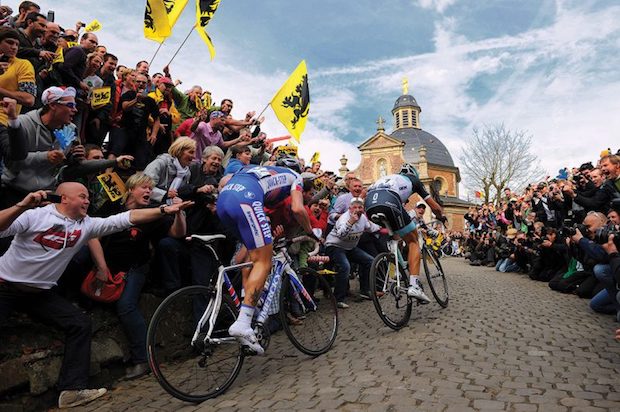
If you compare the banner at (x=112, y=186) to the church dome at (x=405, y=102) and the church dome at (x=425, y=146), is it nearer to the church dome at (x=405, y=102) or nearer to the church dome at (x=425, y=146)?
the church dome at (x=425, y=146)

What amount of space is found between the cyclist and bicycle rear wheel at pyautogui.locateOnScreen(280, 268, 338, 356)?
1209mm

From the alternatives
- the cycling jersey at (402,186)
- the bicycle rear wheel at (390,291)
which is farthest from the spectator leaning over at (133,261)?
the cycling jersey at (402,186)

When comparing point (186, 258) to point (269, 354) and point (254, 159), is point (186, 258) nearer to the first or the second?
point (269, 354)

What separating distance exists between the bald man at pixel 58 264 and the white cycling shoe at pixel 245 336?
1123 millimetres

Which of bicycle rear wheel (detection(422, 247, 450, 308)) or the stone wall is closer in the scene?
the stone wall

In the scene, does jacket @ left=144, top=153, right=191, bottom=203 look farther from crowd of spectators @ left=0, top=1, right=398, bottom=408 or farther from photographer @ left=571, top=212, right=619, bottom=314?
photographer @ left=571, top=212, right=619, bottom=314

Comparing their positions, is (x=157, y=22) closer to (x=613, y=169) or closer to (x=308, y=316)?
(x=308, y=316)

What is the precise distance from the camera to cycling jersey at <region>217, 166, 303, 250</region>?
3.62 metres

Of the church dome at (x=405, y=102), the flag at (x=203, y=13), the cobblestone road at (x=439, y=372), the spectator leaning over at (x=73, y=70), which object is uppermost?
the church dome at (x=405, y=102)

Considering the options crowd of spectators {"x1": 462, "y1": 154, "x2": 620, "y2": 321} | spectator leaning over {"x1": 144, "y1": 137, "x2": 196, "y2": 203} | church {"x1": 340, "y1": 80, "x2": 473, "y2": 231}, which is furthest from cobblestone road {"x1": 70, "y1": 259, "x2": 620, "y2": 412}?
church {"x1": 340, "y1": 80, "x2": 473, "y2": 231}

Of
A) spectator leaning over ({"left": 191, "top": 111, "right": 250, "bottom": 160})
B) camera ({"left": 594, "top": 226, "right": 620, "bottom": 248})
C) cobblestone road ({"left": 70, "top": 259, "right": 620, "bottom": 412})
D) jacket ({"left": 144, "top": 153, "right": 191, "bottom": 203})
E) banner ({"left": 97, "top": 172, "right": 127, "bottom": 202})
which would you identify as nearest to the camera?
cobblestone road ({"left": 70, "top": 259, "right": 620, "bottom": 412})

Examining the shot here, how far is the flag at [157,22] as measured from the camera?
24.7 feet

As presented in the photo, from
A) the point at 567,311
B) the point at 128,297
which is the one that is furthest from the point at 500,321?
the point at 128,297

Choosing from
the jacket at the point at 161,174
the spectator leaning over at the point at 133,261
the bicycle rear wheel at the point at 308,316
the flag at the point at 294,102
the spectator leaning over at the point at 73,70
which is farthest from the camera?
the flag at the point at 294,102
